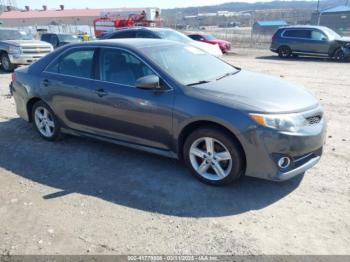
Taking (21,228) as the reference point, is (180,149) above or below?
above

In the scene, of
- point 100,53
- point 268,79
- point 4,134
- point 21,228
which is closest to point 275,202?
point 268,79

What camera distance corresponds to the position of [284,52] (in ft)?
62.9

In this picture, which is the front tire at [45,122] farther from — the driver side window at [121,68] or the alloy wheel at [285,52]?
the alloy wheel at [285,52]

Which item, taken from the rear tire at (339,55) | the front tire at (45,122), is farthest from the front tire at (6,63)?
the rear tire at (339,55)

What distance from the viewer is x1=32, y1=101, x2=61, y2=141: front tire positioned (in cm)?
542

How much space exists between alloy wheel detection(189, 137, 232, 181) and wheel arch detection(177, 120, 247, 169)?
5.7 inches

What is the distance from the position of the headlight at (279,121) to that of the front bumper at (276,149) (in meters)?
0.05

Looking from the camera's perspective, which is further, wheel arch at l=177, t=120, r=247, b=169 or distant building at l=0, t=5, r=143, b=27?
distant building at l=0, t=5, r=143, b=27

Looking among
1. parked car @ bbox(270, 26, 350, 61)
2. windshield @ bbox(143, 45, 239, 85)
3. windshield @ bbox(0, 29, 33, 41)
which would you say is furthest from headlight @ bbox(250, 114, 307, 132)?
parked car @ bbox(270, 26, 350, 61)

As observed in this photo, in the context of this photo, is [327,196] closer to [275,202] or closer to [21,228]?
[275,202]

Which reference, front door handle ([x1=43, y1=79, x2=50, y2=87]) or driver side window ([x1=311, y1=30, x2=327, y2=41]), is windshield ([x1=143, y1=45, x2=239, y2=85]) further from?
driver side window ([x1=311, y1=30, x2=327, y2=41])

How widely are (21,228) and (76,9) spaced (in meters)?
81.9

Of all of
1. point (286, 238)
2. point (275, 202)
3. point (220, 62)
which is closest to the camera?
point (286, 238)

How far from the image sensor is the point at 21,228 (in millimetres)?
3375
